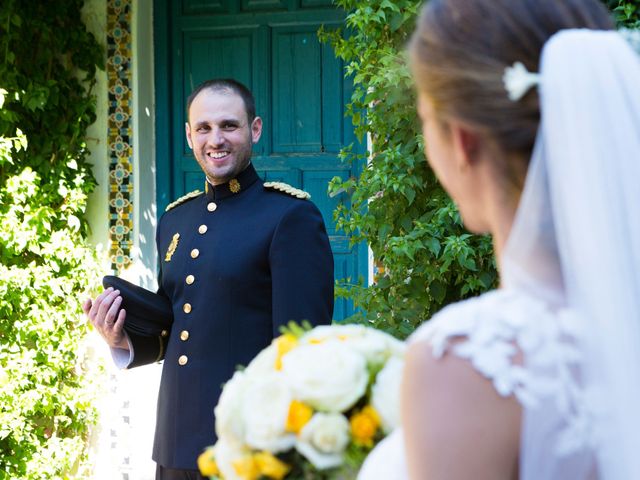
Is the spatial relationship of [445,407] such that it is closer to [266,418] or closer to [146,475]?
[266,418]

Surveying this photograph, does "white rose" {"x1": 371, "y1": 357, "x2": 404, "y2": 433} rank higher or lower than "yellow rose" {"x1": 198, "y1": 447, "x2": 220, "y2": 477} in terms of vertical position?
higher

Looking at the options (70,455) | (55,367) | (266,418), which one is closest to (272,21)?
(55,367)

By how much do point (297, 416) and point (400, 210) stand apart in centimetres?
247

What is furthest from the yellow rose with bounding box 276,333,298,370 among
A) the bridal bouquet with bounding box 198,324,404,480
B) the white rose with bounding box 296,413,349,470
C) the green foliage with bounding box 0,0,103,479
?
the green foliage with bounding box 0,0,103,479

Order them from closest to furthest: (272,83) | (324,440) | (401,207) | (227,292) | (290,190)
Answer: (324,440)
(227,292)
(290,190)
(401,207)
(272,83)

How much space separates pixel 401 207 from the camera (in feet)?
Result: 12.9

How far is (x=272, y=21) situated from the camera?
5414mm

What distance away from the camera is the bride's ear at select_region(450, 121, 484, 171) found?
1.28 m

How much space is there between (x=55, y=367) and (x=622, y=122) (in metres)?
4.41

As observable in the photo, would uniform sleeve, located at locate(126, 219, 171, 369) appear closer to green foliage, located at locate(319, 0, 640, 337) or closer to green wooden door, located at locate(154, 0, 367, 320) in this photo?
green foliage, located at locate(319, 0, 640, 337)

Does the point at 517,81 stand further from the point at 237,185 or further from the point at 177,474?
the point at 177,474

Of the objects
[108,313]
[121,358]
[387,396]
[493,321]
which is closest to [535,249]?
[493,321]

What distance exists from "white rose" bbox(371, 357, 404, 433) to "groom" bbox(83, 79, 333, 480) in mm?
1406

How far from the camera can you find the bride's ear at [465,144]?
1276mm
